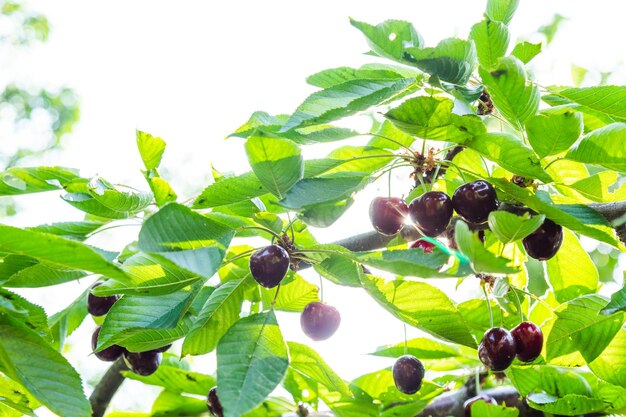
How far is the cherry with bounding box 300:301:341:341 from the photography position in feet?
4.36

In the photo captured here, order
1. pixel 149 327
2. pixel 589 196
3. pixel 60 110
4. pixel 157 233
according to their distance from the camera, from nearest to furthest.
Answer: pixel 157 233
pixel 149 327
pixel 589 196
pixel 60 110

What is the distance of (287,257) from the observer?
110cm

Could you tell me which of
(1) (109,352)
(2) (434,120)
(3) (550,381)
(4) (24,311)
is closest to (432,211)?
(2) (434,120)

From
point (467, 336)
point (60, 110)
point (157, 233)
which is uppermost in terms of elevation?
point (60, 110)

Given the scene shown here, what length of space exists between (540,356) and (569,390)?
0.29ft

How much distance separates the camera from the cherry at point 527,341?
1.17 metres

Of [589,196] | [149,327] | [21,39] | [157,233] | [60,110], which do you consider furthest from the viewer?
[21,39]

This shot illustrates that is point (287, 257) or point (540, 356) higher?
point (287, 257)

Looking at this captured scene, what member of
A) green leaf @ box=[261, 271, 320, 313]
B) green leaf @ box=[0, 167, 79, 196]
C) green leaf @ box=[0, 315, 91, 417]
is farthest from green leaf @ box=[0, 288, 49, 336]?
green leaf @ box=[261, 271, 320, 313]

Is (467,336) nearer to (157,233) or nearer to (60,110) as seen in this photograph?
(157,233)

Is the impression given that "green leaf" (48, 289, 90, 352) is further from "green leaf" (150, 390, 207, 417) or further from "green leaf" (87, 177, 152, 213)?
"green leaf" (87, 177, 152, 213)

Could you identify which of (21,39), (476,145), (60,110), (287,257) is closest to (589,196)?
(476,145)

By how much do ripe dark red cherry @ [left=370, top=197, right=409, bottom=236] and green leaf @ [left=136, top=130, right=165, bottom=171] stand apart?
0.43m

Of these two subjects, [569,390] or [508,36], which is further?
[569,390]
